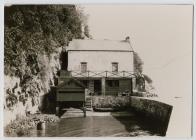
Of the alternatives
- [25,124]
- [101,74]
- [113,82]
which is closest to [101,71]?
[101,74]

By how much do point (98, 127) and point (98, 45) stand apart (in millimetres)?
655

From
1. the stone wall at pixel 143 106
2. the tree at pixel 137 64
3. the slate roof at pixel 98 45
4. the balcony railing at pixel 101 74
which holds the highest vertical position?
the slate roof at pixel 98 45

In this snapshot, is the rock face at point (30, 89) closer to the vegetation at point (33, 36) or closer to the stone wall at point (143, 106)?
the vegetation at point (33, 36)

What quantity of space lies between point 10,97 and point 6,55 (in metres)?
0.34

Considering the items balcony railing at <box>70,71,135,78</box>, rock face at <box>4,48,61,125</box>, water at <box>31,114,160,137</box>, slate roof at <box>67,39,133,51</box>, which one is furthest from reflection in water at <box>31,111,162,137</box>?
slate roof at <box>67,39,133,51</box>

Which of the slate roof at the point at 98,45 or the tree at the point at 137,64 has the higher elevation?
the slate roof at the point at 98,45

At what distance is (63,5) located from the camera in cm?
411

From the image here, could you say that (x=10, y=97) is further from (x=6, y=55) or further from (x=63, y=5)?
(x=63, y=5)

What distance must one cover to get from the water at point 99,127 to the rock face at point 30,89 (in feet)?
0.69

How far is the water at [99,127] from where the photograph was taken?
4.09 m

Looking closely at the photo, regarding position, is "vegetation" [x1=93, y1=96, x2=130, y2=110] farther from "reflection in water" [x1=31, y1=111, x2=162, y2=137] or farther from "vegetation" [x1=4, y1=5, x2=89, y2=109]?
"vegetation" [x1=4, y1=5, x2=89, y2=109]

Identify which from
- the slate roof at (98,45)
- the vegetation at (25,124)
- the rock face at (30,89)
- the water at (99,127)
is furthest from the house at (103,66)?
the vegetation at (25,124)

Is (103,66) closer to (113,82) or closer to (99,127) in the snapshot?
(113,82)

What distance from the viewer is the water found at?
4090 mm
